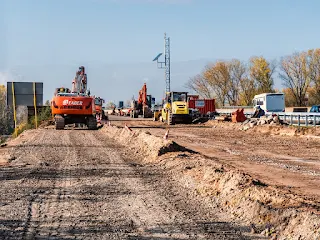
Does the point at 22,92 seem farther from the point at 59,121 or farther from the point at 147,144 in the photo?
the point at 147,144

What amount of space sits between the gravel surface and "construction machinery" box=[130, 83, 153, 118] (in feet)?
158

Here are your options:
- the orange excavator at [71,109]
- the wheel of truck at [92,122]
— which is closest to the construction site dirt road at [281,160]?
the orange excavator at [71,109]

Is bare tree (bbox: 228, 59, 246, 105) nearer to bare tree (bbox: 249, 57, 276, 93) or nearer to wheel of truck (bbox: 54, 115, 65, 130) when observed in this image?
bare tree (bbox: 249, 57, 276, 93)

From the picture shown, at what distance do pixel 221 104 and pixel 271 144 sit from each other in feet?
249

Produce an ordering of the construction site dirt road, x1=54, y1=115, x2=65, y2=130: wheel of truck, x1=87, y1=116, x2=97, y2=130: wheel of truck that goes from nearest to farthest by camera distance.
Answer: the construction site dirt road → x1=54, y1=115, x2=65, y2=130: wheel of truck → x1=87, y1=116, x2=97, y2=130: wheel of truck

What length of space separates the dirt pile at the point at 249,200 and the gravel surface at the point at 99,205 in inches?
14.0

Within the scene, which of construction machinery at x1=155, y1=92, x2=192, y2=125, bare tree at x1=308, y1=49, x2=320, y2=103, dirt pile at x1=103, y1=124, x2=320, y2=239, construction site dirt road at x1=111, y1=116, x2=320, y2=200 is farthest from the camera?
bare tree at x1=308, y1=49, x2=320, y2=103

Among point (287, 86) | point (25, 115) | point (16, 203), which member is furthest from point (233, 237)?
point (287, 86)

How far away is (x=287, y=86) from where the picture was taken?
295ft

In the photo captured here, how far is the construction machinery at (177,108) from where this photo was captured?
42875mm

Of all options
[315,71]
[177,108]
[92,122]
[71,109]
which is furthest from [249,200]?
[315,71]

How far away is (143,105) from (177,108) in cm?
2252

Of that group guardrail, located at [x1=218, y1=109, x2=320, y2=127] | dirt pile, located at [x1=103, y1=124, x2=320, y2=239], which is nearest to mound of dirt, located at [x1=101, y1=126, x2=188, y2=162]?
dirt pile, located at [x1=103, y1=124, x2=320, y2=239]

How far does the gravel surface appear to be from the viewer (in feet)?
24.9
